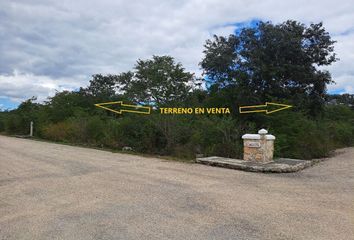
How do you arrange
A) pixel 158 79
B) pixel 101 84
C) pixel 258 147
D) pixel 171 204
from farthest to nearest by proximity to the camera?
pixel 101 84 < pixel 158 79 < pixel 258 147 < pixel 171 204

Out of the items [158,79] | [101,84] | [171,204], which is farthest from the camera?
[101,84]

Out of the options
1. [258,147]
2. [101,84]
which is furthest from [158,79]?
[258,147]

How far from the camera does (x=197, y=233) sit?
4.18m

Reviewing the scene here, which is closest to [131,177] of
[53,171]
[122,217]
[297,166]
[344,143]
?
[53,171]

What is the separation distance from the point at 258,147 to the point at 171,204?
554 cm

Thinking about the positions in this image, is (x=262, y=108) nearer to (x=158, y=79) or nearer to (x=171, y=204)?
(x=171, y=204)

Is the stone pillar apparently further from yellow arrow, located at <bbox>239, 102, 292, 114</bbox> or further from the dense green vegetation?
yellow arrow, located at <bbox>239, 102, 292, 114</bbox>

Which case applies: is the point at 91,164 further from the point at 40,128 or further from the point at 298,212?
the point at 40,128

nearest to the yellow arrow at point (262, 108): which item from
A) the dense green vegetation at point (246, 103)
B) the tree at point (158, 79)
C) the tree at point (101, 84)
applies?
the dense green vegetation at point (246, 103)

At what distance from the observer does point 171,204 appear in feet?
18.2

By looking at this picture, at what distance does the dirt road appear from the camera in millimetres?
4266

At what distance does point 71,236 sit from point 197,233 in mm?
1552

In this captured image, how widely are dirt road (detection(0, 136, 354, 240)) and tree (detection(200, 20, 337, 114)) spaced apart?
24.9 ft

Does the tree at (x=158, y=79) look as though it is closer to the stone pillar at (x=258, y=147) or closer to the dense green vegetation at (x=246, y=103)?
the dense green vegetation at (x=246, y=103)
